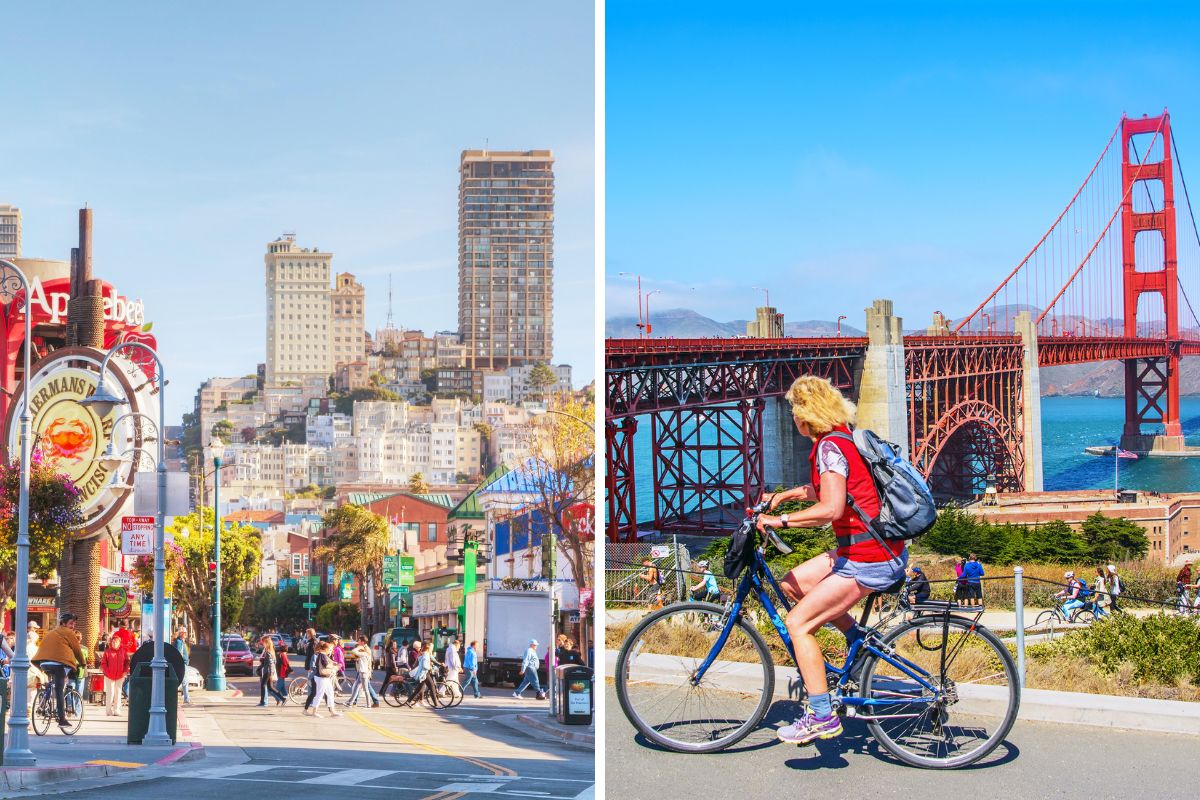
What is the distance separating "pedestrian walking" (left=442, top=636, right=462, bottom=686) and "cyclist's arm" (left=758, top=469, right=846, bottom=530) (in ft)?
32.4

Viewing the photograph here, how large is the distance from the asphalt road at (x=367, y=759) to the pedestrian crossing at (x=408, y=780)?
1 cm

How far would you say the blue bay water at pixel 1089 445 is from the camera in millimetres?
5949

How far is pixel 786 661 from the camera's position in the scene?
4.81 m

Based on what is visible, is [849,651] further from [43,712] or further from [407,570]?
[407,570]

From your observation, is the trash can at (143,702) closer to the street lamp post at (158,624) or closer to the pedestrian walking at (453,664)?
the street lamp post at (158,624)

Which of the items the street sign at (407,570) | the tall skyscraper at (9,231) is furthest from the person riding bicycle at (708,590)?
the street sign at (407,570)

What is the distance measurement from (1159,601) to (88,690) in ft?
26.0

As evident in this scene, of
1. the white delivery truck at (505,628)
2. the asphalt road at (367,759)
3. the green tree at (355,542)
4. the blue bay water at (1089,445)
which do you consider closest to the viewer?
the blue bay water at (1089,445)

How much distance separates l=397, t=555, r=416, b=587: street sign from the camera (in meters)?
15.0

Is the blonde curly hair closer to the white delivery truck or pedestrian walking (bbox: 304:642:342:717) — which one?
pedestrian walking (bbox: 304:642:342:717)

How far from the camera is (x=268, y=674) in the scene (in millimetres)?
12250

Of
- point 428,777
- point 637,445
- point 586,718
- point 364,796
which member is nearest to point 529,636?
point 586,718

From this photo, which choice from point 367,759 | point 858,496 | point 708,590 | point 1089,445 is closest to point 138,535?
point 367,759

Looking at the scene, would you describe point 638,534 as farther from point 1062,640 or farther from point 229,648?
point 229,648
